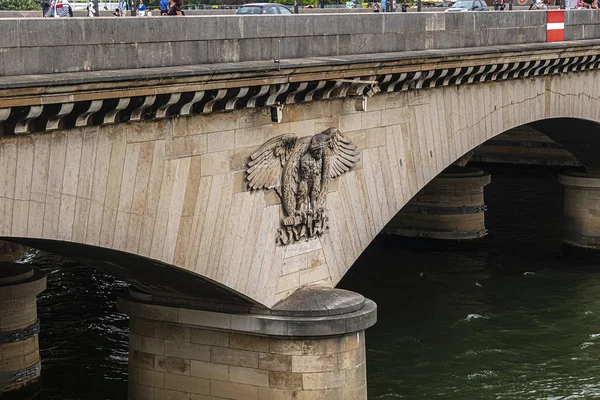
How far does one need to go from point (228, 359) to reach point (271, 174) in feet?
9.89

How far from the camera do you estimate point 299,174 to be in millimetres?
20312

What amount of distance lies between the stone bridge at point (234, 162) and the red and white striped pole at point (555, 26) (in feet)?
11.9

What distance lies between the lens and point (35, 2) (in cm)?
6638

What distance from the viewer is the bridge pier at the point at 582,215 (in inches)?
1403

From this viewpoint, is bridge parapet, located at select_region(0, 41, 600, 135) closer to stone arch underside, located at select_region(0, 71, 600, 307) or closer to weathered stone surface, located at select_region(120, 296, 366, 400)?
stone arch underside, located at select_region(0, 71, 600, 307)

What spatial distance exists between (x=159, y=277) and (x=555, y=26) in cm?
1391

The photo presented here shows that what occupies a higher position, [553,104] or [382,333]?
[553,104]

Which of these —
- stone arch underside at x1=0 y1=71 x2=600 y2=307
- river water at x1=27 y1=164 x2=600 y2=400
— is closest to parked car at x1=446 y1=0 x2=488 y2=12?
Result: river water at x1=27 y1=164 x2=600 y2=400

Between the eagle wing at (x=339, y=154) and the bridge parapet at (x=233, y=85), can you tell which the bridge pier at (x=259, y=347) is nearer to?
the eagle wing at (x=339, y=154)

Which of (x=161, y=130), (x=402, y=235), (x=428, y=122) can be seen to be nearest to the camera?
(x=161, y=130)

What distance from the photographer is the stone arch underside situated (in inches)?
621

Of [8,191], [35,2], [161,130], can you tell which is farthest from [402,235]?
[35,2]

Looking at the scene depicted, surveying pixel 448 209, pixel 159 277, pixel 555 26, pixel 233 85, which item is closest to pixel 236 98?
pixel 233 85

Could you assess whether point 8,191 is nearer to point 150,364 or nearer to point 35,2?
point 150,364
